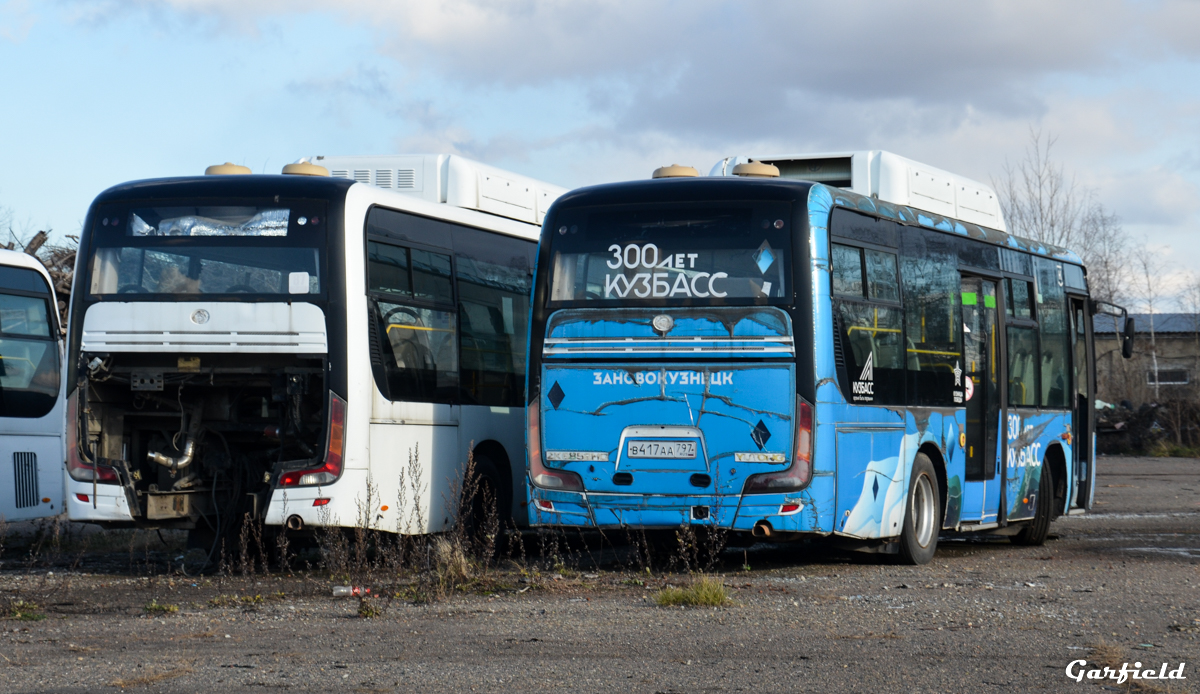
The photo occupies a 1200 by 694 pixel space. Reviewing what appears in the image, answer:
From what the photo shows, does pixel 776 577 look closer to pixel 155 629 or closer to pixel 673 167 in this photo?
pixel 673 167

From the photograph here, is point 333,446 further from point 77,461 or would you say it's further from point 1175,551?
point 1175,551

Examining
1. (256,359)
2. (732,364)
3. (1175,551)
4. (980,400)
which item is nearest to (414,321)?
(256,359)

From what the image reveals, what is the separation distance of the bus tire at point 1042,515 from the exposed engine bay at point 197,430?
8.03m

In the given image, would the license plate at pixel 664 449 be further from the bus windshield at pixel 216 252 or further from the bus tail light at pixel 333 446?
the bus windshield at pixel 216 252

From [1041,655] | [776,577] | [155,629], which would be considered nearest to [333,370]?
[155,629]

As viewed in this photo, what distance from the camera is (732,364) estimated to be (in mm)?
11422

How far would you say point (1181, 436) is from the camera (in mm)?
39781

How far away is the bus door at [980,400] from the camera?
1397 centimetres

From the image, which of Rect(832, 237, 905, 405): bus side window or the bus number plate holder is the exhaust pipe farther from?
Rect(832, 237, 905, 405): bus side window

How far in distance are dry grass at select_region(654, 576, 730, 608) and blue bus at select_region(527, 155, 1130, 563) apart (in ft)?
4.24

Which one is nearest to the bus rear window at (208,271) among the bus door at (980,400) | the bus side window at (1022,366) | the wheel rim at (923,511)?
the wheel rim at (923,511)

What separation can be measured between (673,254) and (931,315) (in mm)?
Result: 2921

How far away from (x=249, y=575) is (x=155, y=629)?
272cm

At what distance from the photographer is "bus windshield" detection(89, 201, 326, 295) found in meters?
11.8
